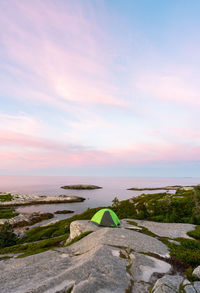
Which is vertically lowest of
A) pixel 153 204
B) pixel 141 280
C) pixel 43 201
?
pixel 43 201

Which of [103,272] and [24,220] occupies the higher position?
[103,272]

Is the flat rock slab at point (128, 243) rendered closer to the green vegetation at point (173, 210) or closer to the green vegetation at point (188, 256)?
the green vegetation at point (188, 256)

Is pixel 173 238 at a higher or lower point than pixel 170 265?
lower

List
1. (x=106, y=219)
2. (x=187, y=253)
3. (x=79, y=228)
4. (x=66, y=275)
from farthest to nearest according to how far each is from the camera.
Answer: (x=106, y=219) → (x=79, y=228) → (x=187, y=253) → (x=66, y=275)

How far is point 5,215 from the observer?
68438 mm

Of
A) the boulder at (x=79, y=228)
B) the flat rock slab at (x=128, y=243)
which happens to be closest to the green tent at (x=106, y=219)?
the boulder at (x=79, y=228)

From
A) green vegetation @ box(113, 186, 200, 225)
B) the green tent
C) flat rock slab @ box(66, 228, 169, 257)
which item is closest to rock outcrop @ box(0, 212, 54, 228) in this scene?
green vegetation @ box(113, 186, 200, 225)

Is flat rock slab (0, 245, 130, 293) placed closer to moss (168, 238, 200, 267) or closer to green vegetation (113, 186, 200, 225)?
moss (168, 238, 200, 267)

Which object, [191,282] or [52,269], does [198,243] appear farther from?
[52,269]

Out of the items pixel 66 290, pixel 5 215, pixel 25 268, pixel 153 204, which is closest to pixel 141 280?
pixel 66 290

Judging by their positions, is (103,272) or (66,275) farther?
(103,272)

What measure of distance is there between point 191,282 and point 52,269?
8962 mm

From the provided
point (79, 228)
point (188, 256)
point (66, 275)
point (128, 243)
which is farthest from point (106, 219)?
point (66, 275)

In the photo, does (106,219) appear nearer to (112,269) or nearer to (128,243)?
(128,243)
